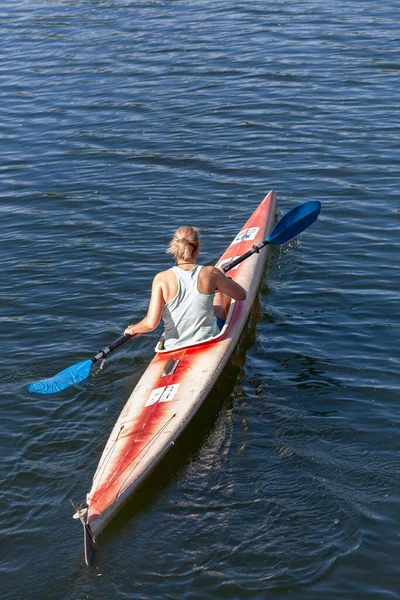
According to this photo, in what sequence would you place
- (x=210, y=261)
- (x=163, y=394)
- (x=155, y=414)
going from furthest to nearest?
(x=210, y=261) < (x=163, y=394) < (x=155, y=414)

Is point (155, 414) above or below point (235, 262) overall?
below

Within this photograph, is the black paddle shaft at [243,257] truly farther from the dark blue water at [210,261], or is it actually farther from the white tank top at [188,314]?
the white tank top at [188,314]

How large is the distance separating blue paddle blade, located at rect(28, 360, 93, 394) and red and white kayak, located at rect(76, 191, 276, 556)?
1.62 ft

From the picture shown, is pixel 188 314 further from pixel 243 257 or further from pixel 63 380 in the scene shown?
pixel 243 257

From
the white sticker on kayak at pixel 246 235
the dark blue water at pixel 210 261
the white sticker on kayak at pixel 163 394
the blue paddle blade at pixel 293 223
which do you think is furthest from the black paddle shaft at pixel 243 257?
the white sticker on kayak at pixel 163 394

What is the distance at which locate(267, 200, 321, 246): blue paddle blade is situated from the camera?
10.1 meters

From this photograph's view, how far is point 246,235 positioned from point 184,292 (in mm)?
3011

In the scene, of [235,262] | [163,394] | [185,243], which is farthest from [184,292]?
[235,262]

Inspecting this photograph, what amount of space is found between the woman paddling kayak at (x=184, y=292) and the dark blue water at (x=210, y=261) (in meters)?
0.63

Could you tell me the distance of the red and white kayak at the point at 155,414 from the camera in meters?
6.34

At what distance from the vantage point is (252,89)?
51.8 ft

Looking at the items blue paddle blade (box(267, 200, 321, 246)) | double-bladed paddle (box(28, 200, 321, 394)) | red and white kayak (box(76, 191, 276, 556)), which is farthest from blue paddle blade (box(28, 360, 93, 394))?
blue paddle blade (box(267, 200, 321, 246))

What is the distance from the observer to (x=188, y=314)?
7863 mm

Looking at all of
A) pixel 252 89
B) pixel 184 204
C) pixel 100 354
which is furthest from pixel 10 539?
pixel 252 89
